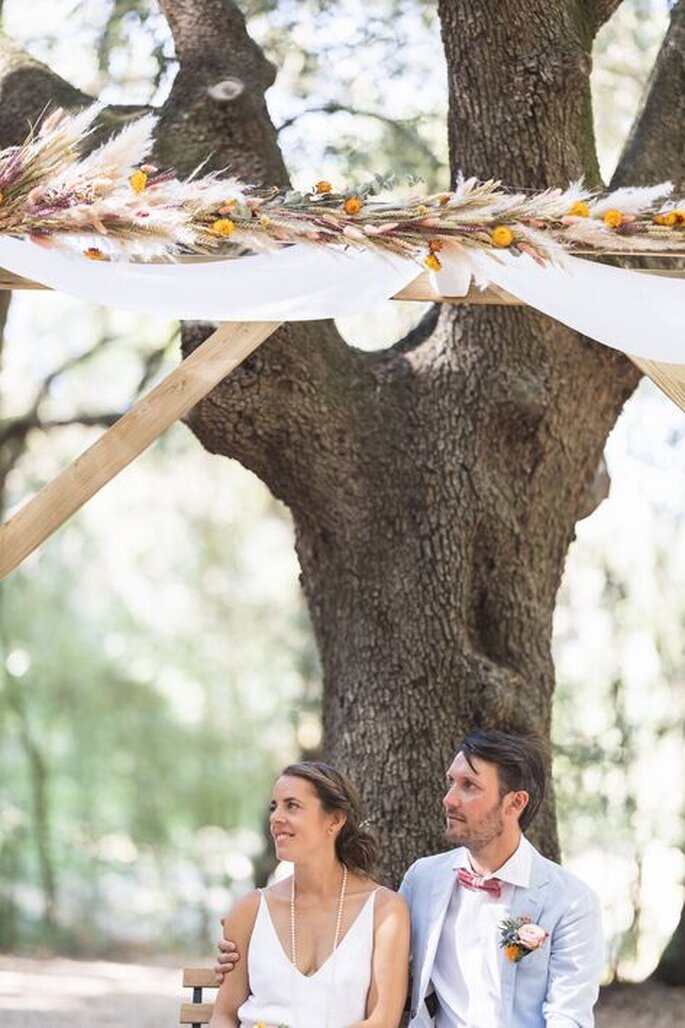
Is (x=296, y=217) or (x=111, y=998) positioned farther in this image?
(x=111, y=998)

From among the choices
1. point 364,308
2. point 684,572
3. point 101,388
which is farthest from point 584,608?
point 364,308

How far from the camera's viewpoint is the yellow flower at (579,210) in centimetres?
397

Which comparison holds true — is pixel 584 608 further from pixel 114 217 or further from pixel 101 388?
pixel 114 217

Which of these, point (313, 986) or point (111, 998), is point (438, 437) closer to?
point (313, 986)

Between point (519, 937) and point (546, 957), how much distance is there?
142 millimetres

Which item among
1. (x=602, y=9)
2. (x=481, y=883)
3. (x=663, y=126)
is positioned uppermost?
(x=602, y=9)

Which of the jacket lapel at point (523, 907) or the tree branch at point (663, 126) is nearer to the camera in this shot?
the jacket lapel at point (523, 907)

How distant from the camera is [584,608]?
36.4 feet

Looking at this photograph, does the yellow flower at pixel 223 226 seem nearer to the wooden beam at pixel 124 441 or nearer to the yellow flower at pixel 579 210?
the wooden beam at pixel 124 441

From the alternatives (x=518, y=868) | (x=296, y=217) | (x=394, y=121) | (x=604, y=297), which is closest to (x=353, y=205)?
(x=296, y=217)

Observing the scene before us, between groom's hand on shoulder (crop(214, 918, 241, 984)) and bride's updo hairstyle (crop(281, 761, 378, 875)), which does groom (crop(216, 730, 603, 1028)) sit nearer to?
groom's hand on shoulder (crop(214, 918, 241, 984))

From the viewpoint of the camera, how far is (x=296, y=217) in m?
4.02

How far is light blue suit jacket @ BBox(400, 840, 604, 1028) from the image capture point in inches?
138

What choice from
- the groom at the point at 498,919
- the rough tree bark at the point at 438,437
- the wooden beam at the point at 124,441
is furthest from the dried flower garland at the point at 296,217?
the groom at the point at 498,919
